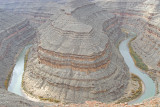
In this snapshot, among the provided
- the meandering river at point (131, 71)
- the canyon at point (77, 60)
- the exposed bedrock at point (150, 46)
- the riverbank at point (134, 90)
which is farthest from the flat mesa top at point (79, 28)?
the exposed bedrock at point (150, 46)

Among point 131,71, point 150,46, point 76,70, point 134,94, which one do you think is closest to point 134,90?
point 134,94

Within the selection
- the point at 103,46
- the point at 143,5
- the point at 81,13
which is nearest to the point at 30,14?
the point at 81,13

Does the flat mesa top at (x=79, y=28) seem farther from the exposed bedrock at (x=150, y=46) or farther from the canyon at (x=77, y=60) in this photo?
the exposed bedrock at (x=150, y=46)

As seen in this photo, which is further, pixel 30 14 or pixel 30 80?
pixel 30 14

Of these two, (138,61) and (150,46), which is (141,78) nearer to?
(138,61)

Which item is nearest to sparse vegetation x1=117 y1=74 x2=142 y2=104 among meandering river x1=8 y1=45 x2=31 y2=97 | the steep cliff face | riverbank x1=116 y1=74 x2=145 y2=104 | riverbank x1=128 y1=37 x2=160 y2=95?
riverbank x1=116 y1=74 x2=145 y2=104

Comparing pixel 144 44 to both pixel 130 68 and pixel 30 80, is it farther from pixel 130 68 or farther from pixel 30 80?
pixel 30 80
